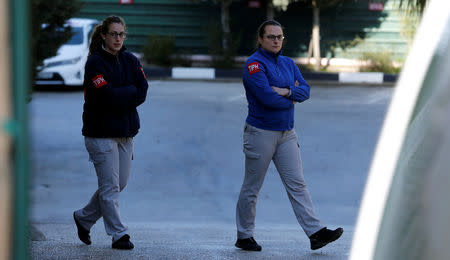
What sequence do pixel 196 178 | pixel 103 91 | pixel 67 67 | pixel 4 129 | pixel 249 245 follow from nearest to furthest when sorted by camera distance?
pixel 4 129 → pixel 103 91 → pixel 249 245 → pixel 196 178 → pixel 67 67

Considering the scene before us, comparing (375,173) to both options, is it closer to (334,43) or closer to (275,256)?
(275,256)

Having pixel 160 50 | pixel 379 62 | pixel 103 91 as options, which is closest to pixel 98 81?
pixel 103 91

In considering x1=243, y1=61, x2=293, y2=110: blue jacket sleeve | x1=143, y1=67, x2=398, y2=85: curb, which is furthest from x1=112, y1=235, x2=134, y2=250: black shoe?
x1=143, y1=67, x2=398, y2=85: curb

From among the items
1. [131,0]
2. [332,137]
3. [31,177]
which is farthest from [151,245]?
[131,0]

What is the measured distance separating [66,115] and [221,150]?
11.8 feet

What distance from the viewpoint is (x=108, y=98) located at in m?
5.14

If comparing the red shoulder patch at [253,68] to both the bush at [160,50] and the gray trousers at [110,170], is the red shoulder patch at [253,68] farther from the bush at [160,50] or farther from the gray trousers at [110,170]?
the bush at [160,50]

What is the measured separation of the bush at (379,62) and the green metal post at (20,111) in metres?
17.7

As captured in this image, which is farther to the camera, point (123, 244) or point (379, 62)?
point (379, 62)

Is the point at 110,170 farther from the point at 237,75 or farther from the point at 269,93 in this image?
the point at 237,75

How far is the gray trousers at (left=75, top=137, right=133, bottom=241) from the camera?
5137 millimetres

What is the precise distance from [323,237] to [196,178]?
13.6 feet

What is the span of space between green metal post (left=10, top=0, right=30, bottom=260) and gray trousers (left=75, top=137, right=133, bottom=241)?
12.1 ft

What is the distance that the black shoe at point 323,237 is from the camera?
5.21 metres
